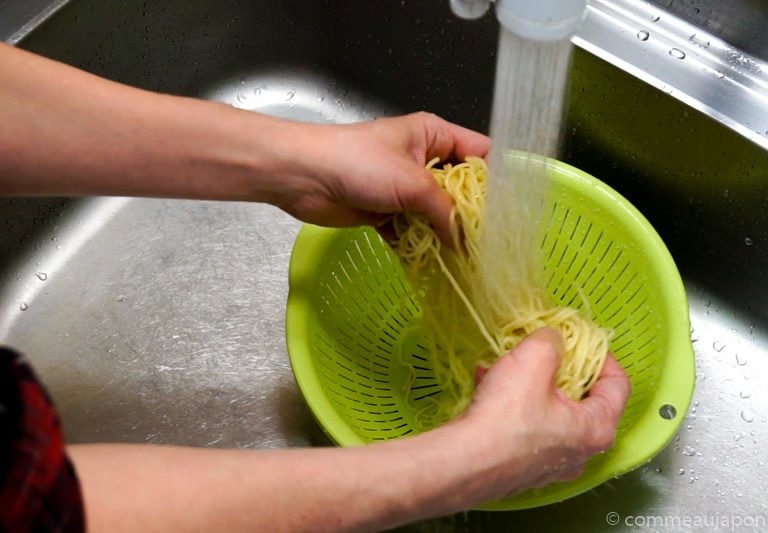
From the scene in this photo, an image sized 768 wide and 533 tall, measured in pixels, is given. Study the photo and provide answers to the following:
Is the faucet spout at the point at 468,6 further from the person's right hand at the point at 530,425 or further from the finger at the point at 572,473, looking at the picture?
the finger at the point at 572,473

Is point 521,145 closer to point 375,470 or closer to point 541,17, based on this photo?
point 541,17

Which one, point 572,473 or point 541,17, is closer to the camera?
point 541,17

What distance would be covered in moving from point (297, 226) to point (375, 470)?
0.65m

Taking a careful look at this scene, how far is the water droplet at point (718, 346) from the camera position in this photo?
108 cm

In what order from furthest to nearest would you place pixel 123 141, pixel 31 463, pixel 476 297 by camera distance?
pixel 476 297 < pixel 123 141 < pixel 31 463

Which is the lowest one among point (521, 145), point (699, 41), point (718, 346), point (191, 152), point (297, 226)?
point (297, 226)

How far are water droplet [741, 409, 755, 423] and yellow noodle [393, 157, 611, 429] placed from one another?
0.93ft

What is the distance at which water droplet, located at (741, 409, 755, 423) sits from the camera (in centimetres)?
103

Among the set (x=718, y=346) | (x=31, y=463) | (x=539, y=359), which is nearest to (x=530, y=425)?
(x=539, y=359)

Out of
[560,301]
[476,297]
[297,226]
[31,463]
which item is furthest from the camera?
[297,226]

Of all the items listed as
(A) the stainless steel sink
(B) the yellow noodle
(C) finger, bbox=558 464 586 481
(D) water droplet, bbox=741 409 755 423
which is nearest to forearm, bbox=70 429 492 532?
(C) finger, bbox=558 464 586 481

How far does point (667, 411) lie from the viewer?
30.7 inches

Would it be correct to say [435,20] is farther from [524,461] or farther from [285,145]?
[524,461]

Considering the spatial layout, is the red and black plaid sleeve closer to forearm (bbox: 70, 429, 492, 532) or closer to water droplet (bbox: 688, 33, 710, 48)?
forearm (bbox: 70, 429, 492, 532)
